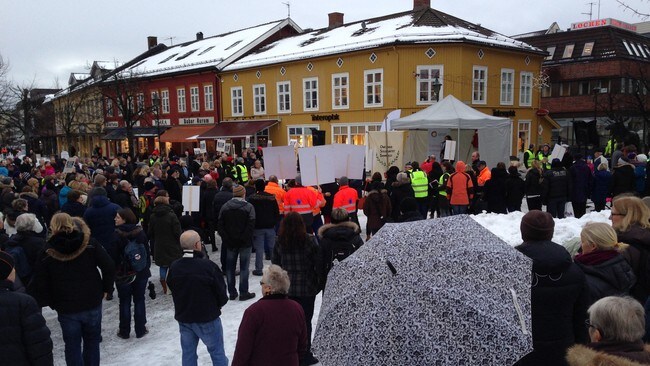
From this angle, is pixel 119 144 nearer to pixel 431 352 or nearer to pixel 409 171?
pixel 409 171

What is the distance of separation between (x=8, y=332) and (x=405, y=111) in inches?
929

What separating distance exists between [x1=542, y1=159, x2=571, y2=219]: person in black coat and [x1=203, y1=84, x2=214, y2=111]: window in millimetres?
28543

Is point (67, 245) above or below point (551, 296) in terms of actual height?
above

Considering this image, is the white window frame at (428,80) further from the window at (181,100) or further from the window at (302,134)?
the window at (181,100)

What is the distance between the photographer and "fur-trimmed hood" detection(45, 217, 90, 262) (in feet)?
15.1

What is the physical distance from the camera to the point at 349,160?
1052 cm

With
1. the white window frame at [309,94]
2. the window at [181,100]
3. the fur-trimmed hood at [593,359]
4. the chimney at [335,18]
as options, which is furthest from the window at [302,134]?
the fur-trimmed hood at [593,359]

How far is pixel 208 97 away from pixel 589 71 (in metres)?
31.9

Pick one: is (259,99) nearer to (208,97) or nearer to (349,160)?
(208,97)

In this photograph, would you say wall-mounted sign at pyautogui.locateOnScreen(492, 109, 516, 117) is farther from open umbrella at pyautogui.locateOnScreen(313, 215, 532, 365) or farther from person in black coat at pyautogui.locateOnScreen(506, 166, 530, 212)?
open umbrella at pyautogui.locateOnScreen(313, 215, 532, 365)

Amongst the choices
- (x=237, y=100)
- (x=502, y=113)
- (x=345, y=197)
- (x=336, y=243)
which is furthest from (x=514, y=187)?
(x=237, y=100)

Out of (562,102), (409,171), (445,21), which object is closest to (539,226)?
(409,171)

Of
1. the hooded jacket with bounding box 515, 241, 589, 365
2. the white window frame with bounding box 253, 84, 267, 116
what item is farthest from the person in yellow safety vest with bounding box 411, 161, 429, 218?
the white window frame with bounding box 253, 84, 267, 116

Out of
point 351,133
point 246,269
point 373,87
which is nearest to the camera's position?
point 246,269
